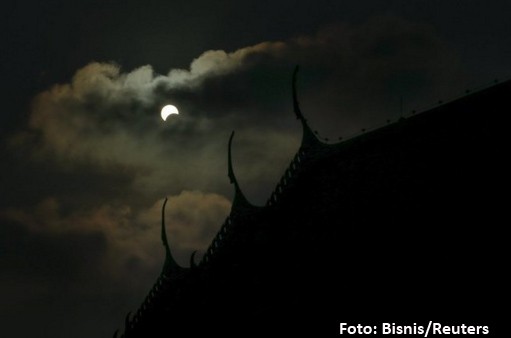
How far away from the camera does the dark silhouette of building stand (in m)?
29.6

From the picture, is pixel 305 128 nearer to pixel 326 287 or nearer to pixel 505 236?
pixel 326 287

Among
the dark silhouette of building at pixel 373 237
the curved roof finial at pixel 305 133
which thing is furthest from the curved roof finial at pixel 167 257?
the curved roof finial at pixel 305 133

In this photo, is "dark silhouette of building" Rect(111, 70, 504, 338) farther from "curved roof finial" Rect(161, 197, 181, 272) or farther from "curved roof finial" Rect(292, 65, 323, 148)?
"curved roof finial" Rect(161, 197, 181, 272)

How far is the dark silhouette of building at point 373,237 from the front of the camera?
97.0ft

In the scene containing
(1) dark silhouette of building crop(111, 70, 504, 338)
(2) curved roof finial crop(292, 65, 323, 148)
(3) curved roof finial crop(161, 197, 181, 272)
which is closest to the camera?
(1) dark silhouette of building crop(111, 70, 504, 338)

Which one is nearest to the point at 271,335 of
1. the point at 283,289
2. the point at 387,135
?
the point at 283,289

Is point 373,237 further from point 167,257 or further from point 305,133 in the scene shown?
point 167,257

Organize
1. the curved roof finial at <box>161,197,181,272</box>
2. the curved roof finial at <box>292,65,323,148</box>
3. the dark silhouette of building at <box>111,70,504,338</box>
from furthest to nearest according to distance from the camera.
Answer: the curved roof finial at <box>161,197,181,272</box> < the curved roof finial at <box>292,65,323,148</box> < the dark silhouette of building at <box>111,70,504,338</box>

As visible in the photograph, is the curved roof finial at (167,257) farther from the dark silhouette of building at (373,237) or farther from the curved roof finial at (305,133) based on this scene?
the curved roof finial at (305,133)

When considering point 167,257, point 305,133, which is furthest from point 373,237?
point 167,257

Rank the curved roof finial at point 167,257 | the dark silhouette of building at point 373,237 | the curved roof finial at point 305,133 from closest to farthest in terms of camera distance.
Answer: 1. the dark silhouette of building at point 373,237
2. the curved roof finial at point 305,133
3. the curved roof finial at point 167,257

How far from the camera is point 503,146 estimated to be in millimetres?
32188

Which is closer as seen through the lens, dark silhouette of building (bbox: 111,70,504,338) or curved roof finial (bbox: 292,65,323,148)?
dark silhouette of building (bbox: 111,70,504,338)

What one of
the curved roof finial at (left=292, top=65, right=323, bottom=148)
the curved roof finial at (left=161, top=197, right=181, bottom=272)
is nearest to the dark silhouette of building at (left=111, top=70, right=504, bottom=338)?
the curved roof finial at (left=292, top=65, right=323, bottom=148)
